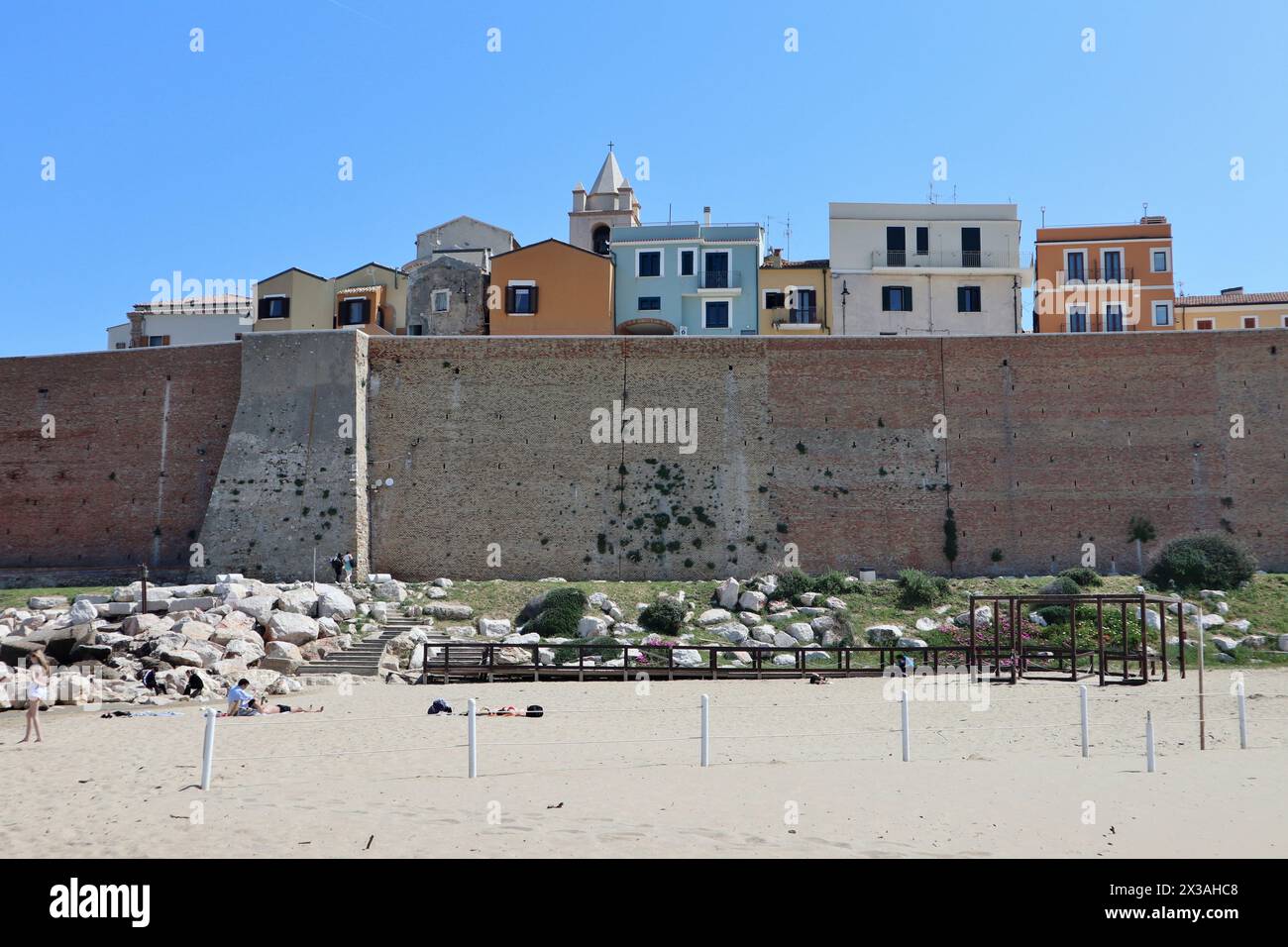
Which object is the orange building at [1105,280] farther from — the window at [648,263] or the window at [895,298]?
the window at [648,263]

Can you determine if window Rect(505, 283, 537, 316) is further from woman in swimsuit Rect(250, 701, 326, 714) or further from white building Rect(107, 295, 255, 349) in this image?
woman in swimsuit Rect(250, 701, 326, 714)

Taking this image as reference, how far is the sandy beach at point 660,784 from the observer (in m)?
10.0

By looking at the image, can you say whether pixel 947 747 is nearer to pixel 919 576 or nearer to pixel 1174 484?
pixel 919 576

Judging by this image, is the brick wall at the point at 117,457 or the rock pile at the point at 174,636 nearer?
the rock pile at the point at 174,636

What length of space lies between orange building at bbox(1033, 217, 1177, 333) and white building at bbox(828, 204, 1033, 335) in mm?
1273

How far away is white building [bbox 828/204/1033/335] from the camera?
132ft

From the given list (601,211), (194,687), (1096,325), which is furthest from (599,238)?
(194,687)

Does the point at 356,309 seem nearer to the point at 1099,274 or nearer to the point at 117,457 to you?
the point at 117,457

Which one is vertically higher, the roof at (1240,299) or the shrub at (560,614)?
the roof at (1240,299)

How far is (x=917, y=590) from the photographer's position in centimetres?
2862

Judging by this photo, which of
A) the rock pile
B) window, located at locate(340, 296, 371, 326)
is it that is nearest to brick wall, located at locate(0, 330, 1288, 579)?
the rock pile

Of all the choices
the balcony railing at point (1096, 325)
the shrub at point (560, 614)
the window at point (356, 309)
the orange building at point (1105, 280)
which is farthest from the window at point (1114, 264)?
the window at point (356, 309)

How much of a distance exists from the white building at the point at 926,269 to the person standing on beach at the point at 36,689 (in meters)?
27.4
